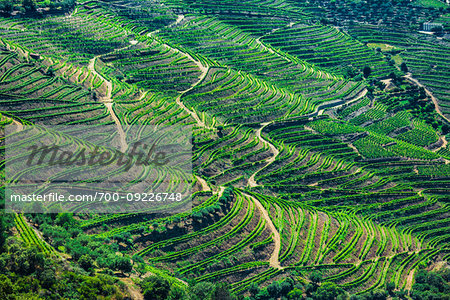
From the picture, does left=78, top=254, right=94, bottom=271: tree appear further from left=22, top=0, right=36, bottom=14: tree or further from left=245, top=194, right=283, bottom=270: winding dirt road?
left=22, top=0, right=36, bottom=14: tree

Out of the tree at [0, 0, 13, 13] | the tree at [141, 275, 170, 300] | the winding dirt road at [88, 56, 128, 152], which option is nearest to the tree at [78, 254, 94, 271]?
the tree at [141, 275, 170, 300]

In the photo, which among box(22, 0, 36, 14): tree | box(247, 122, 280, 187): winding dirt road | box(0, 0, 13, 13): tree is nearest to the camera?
box(247, 122, 280, 187): winding dirt road

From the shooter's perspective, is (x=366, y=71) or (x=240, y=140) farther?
(x=366, y=71)

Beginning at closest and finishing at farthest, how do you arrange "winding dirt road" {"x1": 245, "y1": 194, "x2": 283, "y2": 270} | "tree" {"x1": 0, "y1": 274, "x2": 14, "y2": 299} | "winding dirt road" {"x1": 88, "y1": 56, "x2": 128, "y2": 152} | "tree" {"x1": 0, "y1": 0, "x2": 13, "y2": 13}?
"tree" {"x1": 0, "y1": 274, "x2": 14, "y2": 299} < "winding dirt road" {"x1": 245, "y1": 194, "x2": 283, "y2": 270} < "winding dirt road" {"x1": 88, "y1": 56, "x2": 128, "y2": 152} < "tree" {"x1": 0, "y1": 0, "x2": 13, "y2": 13}

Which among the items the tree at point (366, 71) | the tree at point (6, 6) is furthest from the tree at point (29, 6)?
the tree at point (366, 71)

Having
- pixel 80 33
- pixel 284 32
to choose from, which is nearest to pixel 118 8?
pixel 80 33

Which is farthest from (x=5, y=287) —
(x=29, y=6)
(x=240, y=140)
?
(x=29, y=6)

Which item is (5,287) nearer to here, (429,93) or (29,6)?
(29,6)

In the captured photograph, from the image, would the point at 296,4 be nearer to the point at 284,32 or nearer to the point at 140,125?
the point at 284,32
